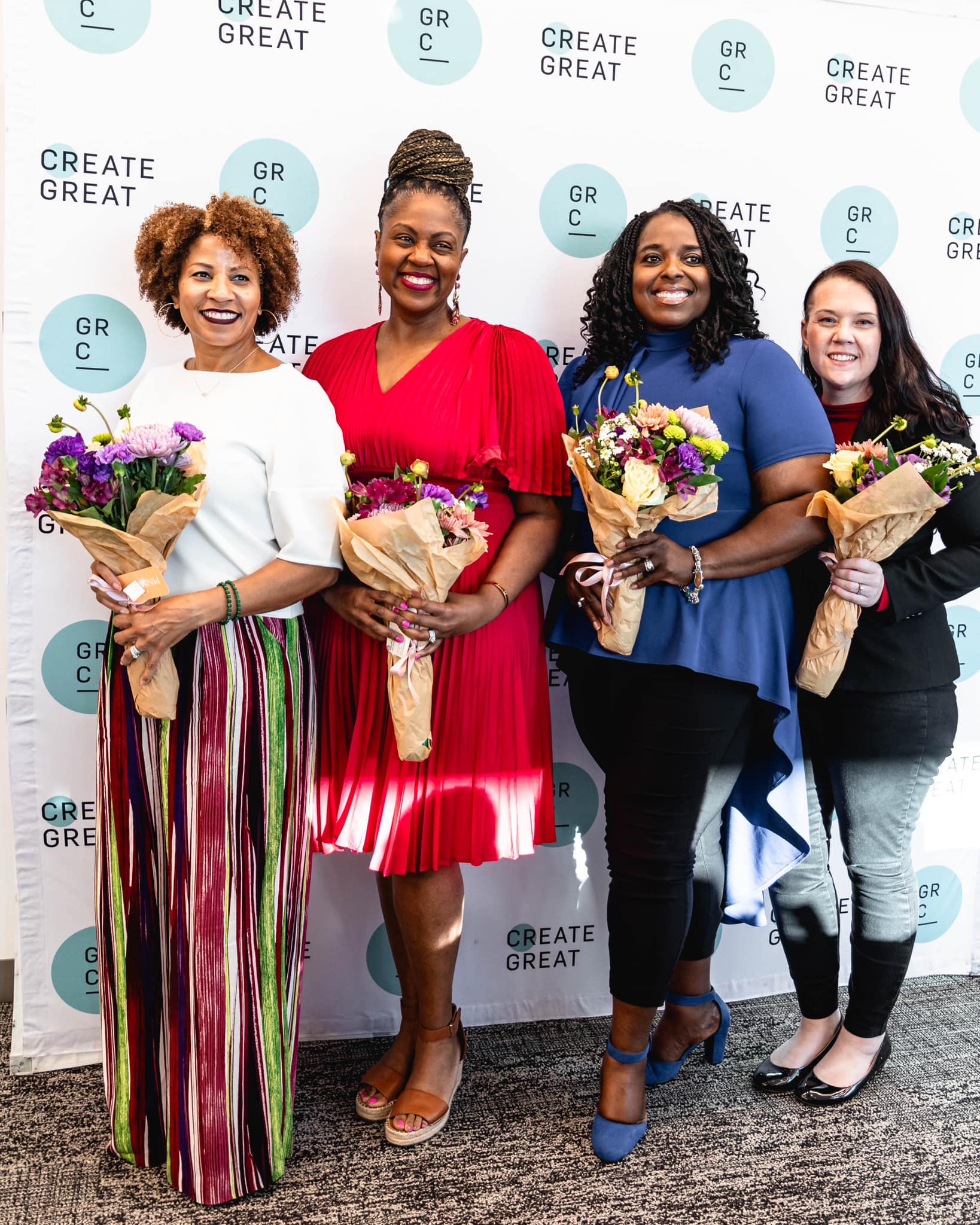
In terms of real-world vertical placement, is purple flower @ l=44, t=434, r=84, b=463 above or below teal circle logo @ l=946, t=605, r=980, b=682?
above

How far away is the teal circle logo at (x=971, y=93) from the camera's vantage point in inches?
107

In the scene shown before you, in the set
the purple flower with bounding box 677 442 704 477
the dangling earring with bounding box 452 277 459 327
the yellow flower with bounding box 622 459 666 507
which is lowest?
the yellow flower with bounding box 622 459 666 507

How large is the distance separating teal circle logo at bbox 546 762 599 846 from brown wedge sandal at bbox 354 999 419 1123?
61cm

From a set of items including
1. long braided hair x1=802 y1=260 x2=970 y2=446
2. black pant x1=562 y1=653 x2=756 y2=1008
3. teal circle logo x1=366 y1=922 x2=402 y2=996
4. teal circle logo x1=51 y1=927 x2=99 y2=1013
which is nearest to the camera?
black pant x1=562 y1=653 x2=756 y2=1008

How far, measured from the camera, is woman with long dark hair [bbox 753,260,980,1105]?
85.5 inches

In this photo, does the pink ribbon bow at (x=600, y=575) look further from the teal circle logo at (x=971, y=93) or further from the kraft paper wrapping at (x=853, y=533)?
the teal circle logo at (x=971, y=93)

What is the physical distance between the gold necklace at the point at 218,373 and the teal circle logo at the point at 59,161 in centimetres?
68

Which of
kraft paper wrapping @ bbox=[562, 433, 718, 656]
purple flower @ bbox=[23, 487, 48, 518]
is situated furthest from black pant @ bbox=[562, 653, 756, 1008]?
purple flower @ bbox=[23, 487, 48, 518]

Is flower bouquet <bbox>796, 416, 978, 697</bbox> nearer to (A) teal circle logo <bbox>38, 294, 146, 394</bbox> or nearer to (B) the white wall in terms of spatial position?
(A) teal circle logo <bbox>38, 294, 146, 394</bbox>

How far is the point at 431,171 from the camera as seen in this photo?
6.72 feet

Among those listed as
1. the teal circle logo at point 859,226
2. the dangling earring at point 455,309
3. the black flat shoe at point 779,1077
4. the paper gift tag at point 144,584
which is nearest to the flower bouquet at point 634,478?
the dangling earring at point 455,309

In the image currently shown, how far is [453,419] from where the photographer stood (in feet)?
6.72

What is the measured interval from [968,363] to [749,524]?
1256 millimetres

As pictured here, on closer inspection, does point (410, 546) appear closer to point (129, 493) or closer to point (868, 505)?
point (129, 493)
